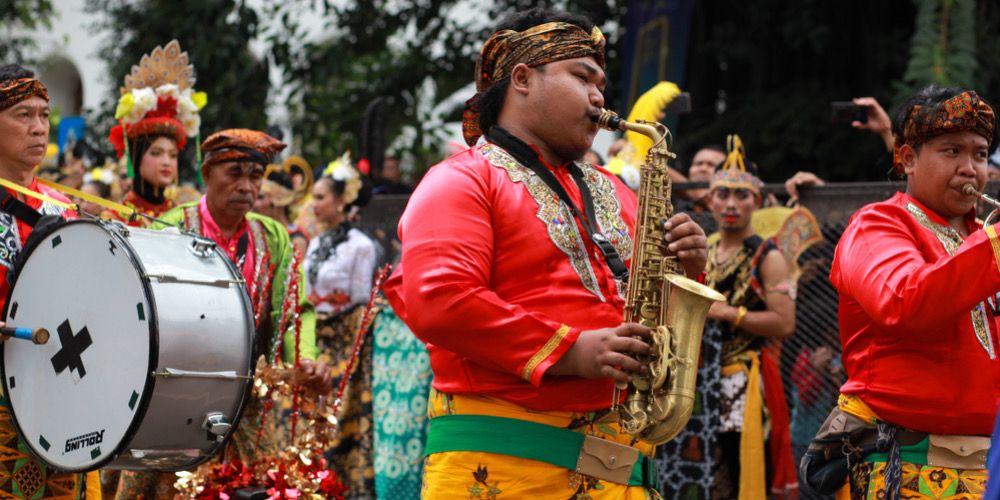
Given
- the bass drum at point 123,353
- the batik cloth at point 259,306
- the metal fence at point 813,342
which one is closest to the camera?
the bass drum at point 123,353

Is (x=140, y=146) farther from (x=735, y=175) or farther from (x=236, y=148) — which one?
(x=735, y=175)

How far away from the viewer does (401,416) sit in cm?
879

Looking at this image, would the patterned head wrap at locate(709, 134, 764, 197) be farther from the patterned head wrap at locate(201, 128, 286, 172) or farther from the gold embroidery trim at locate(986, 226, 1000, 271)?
the gold embroidery trim at locate(986, 226, 1000, 271)

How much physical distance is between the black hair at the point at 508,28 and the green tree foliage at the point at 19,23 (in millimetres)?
14438

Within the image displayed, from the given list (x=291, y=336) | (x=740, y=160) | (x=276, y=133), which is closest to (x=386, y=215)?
(x=276, y=133)

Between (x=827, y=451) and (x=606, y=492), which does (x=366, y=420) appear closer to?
(x=827, y=451)

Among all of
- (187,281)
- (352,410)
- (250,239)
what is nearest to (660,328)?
(187,281)

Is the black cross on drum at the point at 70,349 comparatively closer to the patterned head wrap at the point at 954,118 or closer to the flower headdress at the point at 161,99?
the flower headdress at the point at 161,99

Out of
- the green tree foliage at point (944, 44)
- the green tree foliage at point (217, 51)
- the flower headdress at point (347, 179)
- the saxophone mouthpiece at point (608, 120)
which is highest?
the green tree foliage at point (217, 51)

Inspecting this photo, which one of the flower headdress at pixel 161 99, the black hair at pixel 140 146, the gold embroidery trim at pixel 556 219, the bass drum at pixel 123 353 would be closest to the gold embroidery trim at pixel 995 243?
the gold embroidery trim at pixel 556 219

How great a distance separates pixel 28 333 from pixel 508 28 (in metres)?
2.02

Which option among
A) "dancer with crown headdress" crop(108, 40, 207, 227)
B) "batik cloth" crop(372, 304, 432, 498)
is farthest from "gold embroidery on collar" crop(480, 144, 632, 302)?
"batik cloth" crop(372, 304, 432, 498)

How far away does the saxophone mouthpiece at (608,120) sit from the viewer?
3760 millimetres

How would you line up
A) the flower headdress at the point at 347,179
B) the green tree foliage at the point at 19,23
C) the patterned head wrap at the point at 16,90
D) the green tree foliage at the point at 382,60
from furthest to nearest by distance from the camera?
the green tree foliage at the point at 19,23, the green tree foliage at the point at 382,60, the flower headdress at the point at 347,179, the patterned head wrap at the point at 16,90
